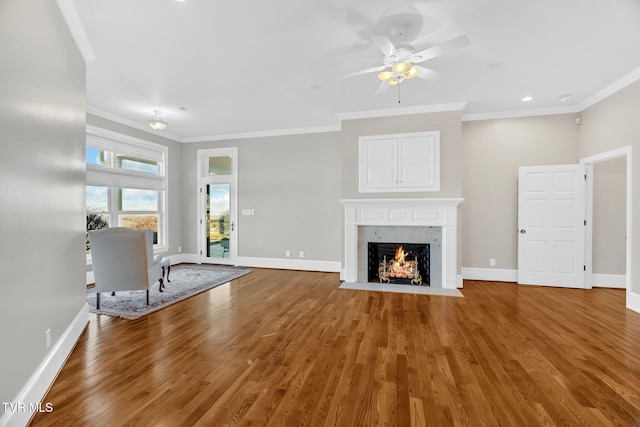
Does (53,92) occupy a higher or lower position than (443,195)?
higher

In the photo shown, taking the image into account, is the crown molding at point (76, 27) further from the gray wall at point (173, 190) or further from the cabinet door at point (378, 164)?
the cabinet door at point (378, 164)

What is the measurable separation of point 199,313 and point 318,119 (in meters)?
3.87

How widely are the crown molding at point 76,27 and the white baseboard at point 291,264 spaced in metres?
4.38

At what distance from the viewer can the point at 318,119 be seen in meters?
5.37

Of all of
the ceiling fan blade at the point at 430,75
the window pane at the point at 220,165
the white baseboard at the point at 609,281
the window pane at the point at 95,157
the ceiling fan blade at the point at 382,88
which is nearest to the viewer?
the ceiling fan blade at the point at 430,75

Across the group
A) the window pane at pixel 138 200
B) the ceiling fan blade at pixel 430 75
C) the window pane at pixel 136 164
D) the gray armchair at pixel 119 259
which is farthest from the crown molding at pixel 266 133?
the gray armchair at pixel 119 259

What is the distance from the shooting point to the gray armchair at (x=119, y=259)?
3520 mm

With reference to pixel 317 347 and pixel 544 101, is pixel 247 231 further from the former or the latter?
pixel 544 101

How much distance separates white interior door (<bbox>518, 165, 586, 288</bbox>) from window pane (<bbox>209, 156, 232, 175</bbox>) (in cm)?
587

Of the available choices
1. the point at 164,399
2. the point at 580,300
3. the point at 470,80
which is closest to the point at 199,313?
the point at 164,399

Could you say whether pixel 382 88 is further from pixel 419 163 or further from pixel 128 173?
pixel 128 173

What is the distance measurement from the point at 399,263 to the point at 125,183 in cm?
538

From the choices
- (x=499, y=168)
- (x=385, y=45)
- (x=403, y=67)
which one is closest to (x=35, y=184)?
(x=403, y=67)

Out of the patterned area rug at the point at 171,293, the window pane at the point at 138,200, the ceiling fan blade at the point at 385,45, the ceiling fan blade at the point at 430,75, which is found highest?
the ceiling fan blade at the point at 385,45
